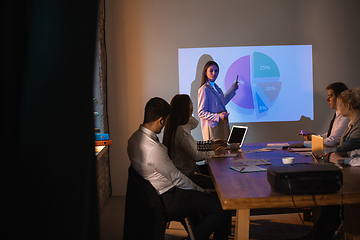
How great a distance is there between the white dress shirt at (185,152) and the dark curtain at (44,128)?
1.84 metres

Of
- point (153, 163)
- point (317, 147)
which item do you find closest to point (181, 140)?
point (153, 163)

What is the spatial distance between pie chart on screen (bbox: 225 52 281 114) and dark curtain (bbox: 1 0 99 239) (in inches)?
150

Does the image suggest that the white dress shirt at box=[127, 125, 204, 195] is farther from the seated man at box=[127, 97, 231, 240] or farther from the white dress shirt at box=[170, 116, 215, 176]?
the white dress shirt at box=[170, 116, 215, 176]

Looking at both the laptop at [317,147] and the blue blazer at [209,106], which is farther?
the blue blazer at [209,106]

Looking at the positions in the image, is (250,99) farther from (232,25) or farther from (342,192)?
(342,192)

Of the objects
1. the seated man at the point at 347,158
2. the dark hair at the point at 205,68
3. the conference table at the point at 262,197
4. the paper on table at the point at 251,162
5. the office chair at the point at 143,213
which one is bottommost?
the office chair at the point at 143,213

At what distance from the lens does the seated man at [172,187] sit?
77.8 inches

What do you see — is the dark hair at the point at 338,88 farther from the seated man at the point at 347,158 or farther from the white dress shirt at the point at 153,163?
the white dress shirt at the point at 153,163

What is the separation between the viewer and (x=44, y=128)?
2.55 ft

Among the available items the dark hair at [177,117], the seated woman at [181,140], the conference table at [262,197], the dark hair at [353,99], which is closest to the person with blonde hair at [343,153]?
the dark hair at [353,99]

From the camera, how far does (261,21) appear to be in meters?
4.38

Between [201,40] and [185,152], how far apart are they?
227 cm

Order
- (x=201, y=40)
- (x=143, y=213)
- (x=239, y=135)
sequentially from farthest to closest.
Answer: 1. (x=201, y=40)
2. (x=239, y=135)
3. (x=143, y=213)

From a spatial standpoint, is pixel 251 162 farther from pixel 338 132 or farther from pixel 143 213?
pixel 338 132
